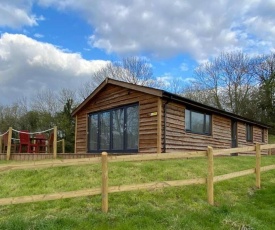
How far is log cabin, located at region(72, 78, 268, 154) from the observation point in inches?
419

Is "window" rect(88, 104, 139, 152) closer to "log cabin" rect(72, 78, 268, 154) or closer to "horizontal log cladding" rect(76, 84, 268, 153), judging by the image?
"log cabin" rect(72, 78, 268, 154)

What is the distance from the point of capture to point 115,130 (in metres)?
12.5

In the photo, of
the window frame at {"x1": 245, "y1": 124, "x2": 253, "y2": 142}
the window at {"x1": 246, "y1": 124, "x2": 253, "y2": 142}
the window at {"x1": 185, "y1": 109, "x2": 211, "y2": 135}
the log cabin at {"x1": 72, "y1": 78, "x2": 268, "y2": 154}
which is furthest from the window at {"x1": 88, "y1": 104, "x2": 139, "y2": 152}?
the window at {"x1": 246, "y1": 124, "x2": 253, "y2": 142}

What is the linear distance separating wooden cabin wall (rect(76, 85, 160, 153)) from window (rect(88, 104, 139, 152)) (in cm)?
28

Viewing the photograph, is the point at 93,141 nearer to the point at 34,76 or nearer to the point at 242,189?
the point at 242,189

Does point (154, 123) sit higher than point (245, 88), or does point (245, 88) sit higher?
point (245, 88)

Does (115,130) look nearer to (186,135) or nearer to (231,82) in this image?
(186,135)

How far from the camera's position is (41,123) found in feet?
82.5

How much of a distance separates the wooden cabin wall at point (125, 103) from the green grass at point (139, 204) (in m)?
2.79

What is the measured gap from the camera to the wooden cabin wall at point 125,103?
1069 cm

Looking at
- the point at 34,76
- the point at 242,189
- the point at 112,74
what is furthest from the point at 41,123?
the point at 242,189

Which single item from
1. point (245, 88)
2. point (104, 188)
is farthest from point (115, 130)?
point (245, 88)

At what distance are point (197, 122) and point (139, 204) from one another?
7.74 m

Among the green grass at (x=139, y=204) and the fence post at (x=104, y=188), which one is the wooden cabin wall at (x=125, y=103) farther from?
the fence post at (x=104, y=188)
